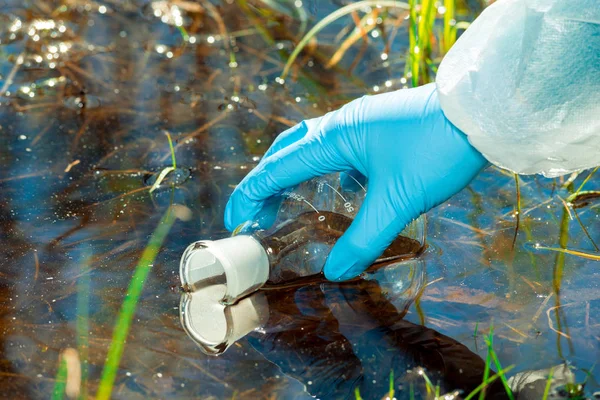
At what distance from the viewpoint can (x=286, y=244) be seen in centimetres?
229

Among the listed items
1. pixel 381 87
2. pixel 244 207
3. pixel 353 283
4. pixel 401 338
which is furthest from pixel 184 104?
pixel 401 338

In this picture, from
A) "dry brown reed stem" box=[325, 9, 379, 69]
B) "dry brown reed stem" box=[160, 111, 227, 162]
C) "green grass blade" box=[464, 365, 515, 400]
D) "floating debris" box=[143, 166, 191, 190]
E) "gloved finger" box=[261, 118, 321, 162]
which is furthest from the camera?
"dry brown reed stem" box=[325, 9, 379, 69]

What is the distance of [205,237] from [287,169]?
417 mm

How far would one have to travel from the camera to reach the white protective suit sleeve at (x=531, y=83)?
6.44 ft

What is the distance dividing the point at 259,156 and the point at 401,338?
47.3 inches

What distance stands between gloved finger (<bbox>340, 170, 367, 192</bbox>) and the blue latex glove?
0.12 m

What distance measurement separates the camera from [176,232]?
8.31 feet

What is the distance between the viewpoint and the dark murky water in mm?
1957

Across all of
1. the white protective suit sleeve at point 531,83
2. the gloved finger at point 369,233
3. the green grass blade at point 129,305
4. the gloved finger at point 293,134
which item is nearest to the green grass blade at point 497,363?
the gloved finger at point 369,233

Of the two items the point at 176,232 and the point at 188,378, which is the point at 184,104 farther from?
the point at 188,378

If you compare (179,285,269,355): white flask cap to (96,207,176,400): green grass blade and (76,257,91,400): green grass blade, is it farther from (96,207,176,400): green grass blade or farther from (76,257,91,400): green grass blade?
(76,257,91,400): green grass blade

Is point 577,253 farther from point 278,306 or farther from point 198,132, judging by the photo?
point 198,132

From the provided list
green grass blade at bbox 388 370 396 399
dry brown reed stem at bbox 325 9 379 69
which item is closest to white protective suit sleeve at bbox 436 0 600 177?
green grass blade at bbox 388 370 396 399

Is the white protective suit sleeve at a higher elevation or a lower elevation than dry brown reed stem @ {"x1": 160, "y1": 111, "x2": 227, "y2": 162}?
higher
